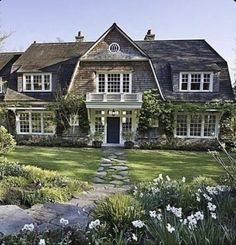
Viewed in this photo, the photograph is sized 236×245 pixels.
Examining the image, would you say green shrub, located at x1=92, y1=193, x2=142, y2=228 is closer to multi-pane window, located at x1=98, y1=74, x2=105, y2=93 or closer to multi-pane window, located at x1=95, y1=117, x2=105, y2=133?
multi-pane window, located at x1=95, y1=117, x2=105, y2=133

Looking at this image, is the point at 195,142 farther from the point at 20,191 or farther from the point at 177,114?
the point at 20,191

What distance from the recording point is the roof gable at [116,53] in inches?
815

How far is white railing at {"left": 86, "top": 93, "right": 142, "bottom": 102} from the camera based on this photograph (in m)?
19.8

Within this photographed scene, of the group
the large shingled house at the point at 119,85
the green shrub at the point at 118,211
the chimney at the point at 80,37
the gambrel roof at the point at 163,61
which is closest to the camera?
the green shrub at the point at 118,211

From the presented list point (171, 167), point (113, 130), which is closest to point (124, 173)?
point (171, 167)

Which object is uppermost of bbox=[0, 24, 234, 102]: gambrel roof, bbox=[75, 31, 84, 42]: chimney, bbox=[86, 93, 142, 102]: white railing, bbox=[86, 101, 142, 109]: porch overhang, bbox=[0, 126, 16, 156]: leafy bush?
bbox=[75, 31, 84, 42]: chimney

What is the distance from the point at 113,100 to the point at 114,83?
1697 millimetres

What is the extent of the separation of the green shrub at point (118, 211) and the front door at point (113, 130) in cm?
1633

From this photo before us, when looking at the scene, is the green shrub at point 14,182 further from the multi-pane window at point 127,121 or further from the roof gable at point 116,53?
the roof gable at point 116,53

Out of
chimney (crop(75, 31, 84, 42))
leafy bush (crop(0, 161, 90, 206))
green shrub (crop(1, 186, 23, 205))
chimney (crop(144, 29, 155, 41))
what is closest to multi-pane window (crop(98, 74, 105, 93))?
chimney (crop(75, 31, 84, 42))

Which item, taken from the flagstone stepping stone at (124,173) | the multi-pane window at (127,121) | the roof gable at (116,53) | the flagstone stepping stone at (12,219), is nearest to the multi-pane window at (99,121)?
the multi-pane window at (127,121)

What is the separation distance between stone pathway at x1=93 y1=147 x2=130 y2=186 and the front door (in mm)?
5269

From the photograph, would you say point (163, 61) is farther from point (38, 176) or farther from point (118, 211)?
point (118, 211)

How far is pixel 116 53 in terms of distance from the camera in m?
20.9
